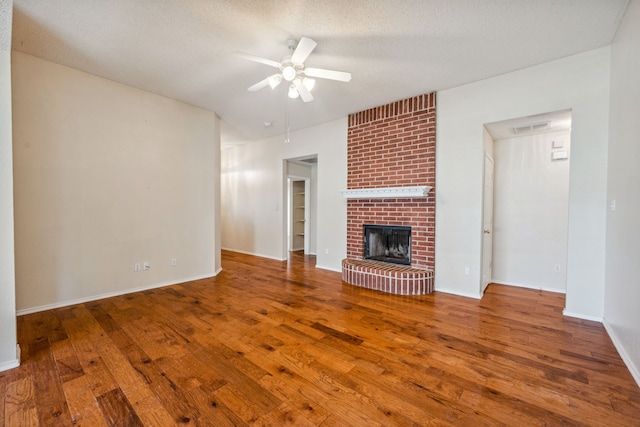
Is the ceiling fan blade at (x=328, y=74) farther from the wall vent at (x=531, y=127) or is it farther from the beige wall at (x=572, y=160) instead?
the wall vent at (x=531, y=127)

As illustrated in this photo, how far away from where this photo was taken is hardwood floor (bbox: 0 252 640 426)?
1494mm

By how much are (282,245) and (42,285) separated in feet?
11.9

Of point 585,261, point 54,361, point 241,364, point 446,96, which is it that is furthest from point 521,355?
point 54,361

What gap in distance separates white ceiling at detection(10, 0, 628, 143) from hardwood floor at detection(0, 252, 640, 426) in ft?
9.13

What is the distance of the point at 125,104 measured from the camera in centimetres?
350

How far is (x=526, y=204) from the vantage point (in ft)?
12.9

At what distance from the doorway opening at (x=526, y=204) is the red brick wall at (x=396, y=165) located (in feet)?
2.38

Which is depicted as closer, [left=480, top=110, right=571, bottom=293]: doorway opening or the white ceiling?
the white ceiling

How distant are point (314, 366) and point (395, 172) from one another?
9.98 feet

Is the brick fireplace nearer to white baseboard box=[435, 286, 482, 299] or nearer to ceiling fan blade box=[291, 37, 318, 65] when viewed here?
white baseboard box=[435, 286, 482, 299]

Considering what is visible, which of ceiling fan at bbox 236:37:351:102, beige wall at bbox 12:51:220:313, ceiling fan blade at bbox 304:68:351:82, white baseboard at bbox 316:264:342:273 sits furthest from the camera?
white baseboard at bbox 316:264:342:273

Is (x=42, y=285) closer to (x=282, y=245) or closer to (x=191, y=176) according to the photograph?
(x=191, y=176)

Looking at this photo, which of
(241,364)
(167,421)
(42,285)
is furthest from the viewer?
(42,285)

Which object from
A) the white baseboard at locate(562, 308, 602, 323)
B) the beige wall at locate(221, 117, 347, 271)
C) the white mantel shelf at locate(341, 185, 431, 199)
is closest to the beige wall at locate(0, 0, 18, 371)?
the white mantel shelf at locate(341, 185, 431, 199)
